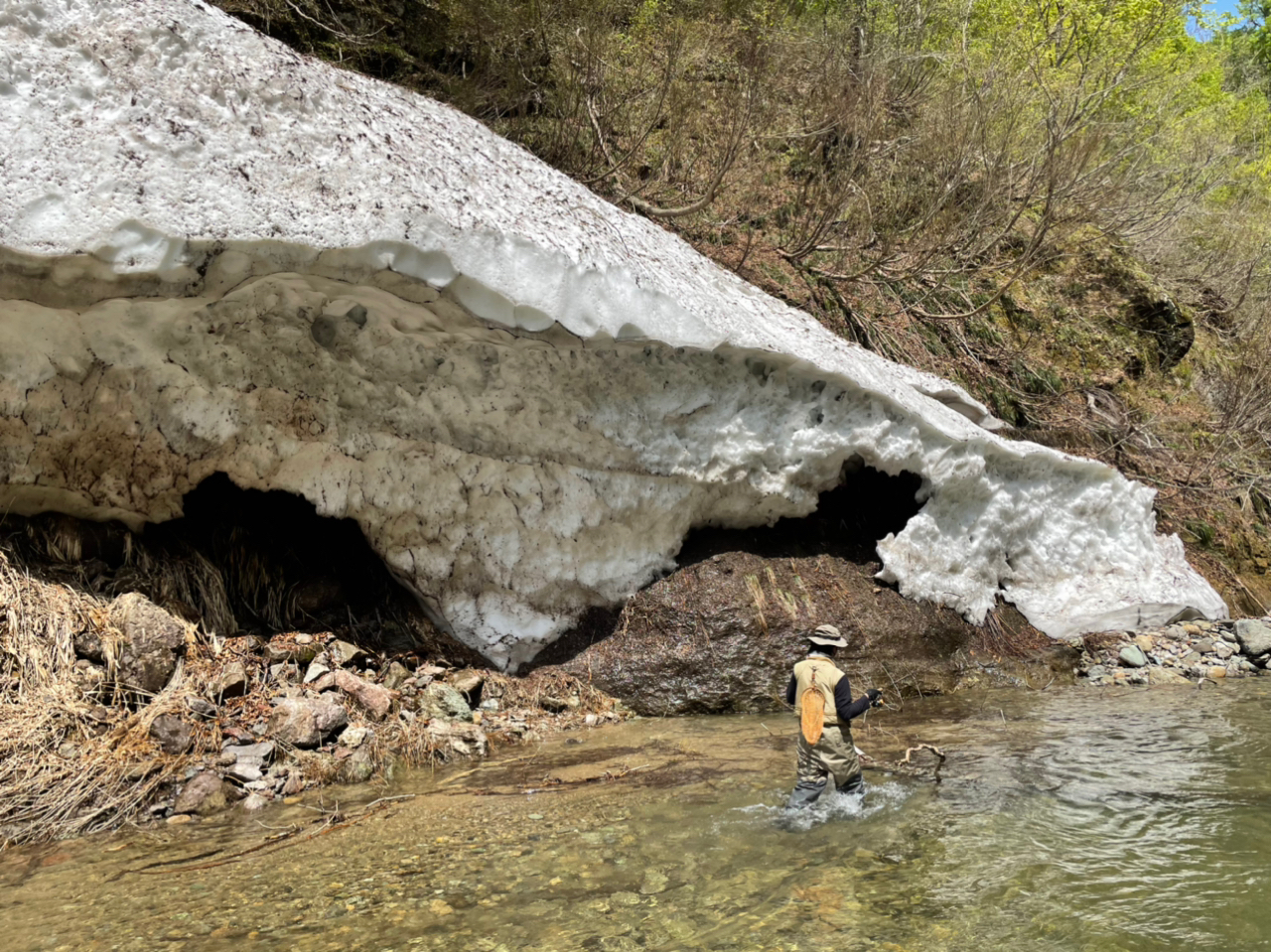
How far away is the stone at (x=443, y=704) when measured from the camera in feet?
17.7

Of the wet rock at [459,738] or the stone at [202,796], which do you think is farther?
the wet rock at [459,738]

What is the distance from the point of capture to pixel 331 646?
550cm

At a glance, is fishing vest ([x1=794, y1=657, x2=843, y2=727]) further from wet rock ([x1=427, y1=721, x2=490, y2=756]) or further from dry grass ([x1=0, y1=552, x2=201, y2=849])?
dry grass ([x1=0, y1=552, x2=201, y2=849])

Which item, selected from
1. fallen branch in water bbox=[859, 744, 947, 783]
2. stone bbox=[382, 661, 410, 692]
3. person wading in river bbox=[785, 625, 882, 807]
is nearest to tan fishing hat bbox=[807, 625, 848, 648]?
person wading in river bbox=[785, 625, 882, 807]

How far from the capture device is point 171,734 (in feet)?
14.2

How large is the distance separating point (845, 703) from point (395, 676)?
9.44 ft

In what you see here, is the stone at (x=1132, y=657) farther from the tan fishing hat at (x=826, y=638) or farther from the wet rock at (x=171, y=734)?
the wet rock at (x=171, y=734)

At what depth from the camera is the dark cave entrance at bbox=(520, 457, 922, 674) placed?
6.42 m

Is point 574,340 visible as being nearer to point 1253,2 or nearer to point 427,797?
point 427,797

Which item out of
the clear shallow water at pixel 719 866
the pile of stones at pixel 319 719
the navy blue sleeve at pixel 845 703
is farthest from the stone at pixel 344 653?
the navy blue sleeve at pixel 845 703

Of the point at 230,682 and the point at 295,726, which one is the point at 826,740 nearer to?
the point at 295,726

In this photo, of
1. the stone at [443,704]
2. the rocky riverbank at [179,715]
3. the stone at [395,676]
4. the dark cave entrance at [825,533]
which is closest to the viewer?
the rocky riverbank at [179,715]

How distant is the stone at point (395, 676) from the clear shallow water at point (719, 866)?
92 cm

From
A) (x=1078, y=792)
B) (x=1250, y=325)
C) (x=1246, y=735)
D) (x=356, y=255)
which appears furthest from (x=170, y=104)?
(x=1250, y=325)
